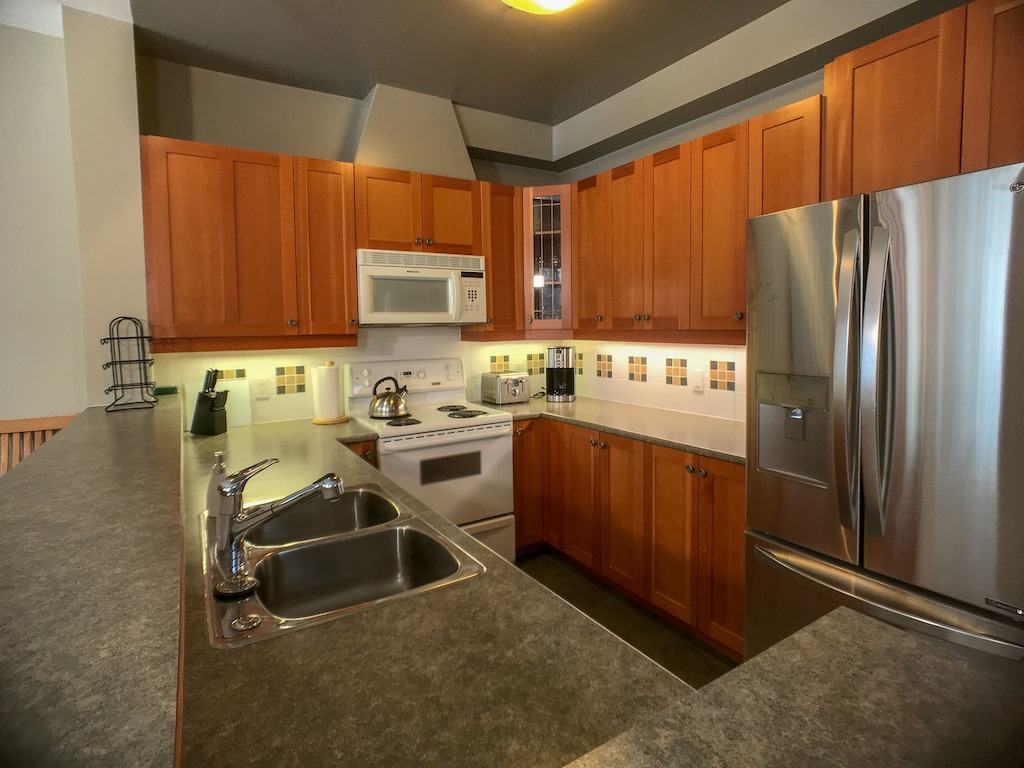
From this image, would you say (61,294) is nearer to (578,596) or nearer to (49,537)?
(49,537)

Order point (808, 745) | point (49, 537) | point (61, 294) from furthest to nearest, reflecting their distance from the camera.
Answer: point (61, 294) → point (49, 537) → point (808, 745)

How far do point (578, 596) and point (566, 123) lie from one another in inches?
111

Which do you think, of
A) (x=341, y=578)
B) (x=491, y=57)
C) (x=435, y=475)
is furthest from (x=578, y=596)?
(x=491, y=57)

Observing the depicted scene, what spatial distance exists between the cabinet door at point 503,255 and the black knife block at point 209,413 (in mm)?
1464

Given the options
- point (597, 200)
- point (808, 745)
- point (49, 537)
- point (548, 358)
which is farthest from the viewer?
point (548, 358)

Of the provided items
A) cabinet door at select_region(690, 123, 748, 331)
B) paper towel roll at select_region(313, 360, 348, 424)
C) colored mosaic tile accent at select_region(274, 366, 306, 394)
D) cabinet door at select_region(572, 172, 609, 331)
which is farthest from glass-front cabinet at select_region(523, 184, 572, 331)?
colored mosaic tile accent at select_region(274, 366, 306, 394)

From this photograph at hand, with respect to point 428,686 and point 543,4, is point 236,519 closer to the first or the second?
point 428,686

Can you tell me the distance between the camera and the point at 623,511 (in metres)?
2.65

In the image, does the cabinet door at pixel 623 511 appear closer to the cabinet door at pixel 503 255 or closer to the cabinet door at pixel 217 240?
the cabinet door at pixel 503 255

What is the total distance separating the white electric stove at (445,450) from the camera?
2666 mm

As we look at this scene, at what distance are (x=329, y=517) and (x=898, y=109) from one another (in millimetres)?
2237

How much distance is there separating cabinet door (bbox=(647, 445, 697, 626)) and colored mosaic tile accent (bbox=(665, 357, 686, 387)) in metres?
0.73

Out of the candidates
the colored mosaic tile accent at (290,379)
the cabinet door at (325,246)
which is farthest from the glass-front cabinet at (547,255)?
the colored mosaic tile accent at (290,379)

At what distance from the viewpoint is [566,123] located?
137 inches
